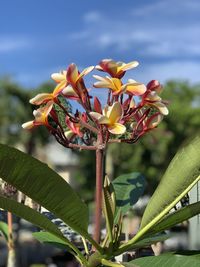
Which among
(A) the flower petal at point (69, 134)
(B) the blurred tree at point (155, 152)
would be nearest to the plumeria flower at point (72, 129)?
(A) the flower petal at point (69, 134)

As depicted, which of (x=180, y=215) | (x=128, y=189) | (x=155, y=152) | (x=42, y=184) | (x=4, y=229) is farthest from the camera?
(x=155, y=152)

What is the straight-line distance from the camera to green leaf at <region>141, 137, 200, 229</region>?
1.17 m

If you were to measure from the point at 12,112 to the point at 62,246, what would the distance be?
902 centimetres

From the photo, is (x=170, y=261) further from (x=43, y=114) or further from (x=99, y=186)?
(x=43, y=114)

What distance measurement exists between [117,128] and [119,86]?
107 mm

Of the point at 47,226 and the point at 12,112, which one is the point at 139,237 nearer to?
the point at 47,226

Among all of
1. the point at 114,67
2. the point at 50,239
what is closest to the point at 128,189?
the point at 50,239

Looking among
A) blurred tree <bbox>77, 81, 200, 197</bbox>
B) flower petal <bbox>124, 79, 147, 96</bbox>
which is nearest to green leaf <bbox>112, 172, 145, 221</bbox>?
flower petal <bbox>124, 79, 147, 96</bbox>

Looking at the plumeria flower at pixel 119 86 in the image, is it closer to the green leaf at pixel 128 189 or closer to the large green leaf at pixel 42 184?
the large green leaf at pixel 42 184

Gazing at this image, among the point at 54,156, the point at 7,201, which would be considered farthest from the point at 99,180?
the point at 54,156

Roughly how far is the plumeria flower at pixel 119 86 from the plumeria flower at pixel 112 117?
4 cm

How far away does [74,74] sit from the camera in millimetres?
1268

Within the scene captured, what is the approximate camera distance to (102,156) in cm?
129

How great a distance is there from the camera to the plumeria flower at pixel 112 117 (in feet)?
4.00
